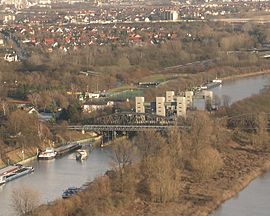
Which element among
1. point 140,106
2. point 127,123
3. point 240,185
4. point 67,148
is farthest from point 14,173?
point 140,106

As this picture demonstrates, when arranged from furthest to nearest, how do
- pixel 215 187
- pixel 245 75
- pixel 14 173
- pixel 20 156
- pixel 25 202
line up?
pixel 245 75
pixel 20 156
pixel 14 173
pixel 215 187
pixel 25 202

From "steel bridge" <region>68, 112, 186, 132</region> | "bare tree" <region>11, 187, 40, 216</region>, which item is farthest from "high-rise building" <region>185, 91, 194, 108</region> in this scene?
"bare tree" <region>11, 187, 40, 216</region>

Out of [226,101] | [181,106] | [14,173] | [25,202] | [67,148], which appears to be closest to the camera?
[25,202]

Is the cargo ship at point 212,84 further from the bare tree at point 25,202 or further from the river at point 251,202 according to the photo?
the bare tree at point 25,202

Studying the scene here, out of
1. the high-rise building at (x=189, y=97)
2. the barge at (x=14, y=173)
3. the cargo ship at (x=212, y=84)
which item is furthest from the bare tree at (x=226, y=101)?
the barge at (x=14, y=173)

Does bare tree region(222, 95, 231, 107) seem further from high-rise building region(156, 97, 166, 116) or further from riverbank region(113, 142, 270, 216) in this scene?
riverbank region(113, 142, 270, 216)

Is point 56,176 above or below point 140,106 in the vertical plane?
below

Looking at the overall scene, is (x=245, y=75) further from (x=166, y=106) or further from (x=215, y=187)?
(x=215, y=187)
